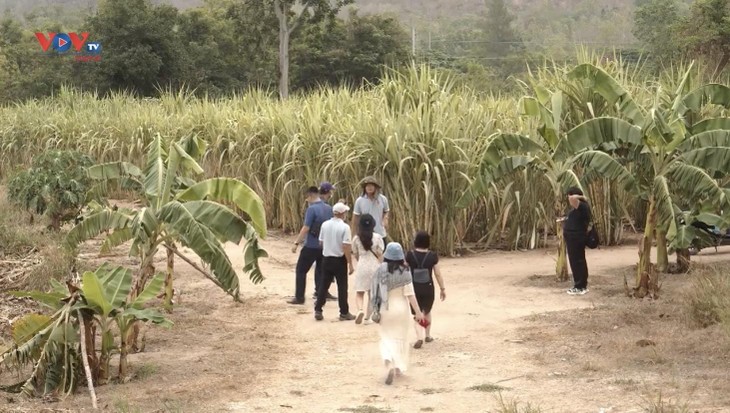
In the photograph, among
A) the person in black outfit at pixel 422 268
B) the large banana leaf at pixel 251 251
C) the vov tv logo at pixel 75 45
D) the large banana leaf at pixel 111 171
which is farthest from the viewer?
the vov tv logo at pixel 75 45

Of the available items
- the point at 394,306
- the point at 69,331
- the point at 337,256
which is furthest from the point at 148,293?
the point at 337,256

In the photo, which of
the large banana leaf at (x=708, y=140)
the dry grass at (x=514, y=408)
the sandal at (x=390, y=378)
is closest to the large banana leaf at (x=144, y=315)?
the sandal at (x=390, y=378)

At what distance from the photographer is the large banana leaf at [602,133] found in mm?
12086

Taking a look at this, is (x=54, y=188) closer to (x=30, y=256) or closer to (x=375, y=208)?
(x=30, y=256)

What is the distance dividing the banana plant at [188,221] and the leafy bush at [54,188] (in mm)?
6101

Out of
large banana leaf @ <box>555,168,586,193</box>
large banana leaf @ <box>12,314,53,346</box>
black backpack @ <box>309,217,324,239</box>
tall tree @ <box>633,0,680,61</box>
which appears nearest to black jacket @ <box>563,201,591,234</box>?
large banana leaf @ <box>555,168,586,193</box>

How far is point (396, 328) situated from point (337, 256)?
7.99 ft

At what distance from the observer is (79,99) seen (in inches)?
1188

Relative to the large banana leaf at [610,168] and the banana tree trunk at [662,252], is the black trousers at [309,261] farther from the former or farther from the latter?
the banana tree trunk at [662,252]

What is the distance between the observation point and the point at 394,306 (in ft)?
31.2

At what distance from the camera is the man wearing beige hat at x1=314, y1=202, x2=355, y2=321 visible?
11.6 meters

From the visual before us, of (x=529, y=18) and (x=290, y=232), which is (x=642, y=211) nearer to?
(x=290, y=232)

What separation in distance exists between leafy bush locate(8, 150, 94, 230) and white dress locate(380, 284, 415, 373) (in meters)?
8.06

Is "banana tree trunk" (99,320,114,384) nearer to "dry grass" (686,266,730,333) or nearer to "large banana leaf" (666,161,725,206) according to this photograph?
"dry grass" (686,266,730,333)
